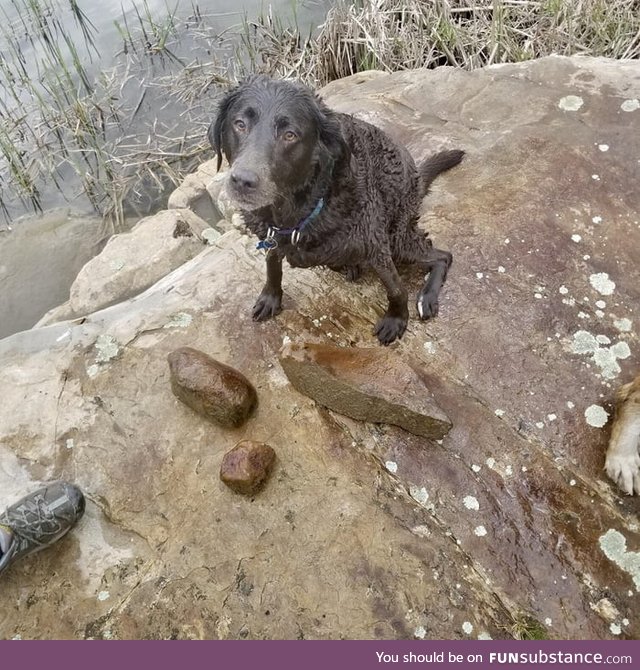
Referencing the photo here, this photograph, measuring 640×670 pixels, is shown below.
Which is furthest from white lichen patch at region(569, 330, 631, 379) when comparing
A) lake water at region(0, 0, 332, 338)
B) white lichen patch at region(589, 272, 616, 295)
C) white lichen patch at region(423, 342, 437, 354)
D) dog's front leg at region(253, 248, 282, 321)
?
lake water at region(0, 0, 332, 338)

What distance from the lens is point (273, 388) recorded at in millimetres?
3178

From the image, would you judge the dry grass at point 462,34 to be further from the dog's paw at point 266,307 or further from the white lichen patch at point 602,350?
the white lichen patch at point 602,350

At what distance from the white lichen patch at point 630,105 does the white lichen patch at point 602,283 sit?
1.68m

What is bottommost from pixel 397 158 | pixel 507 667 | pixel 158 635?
pixel 507 667

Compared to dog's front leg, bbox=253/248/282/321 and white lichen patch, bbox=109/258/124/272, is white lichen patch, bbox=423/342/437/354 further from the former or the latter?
white lichen patch, bbox=109/258/124/272

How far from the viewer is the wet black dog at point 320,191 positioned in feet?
8.65

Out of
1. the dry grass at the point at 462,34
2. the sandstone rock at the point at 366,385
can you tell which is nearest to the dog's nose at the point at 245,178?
the sandstone rock at the point at 366,385

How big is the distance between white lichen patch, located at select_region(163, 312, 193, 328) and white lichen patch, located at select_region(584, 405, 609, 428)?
2255mm

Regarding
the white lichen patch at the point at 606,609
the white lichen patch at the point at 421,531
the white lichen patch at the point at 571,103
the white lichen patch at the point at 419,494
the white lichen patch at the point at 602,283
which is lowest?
the white lichen patch at the point at 606,609

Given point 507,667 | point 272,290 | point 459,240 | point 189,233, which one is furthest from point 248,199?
point 189,233

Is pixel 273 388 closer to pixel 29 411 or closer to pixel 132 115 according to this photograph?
pixel 29 411

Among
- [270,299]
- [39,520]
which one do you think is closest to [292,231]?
[270,299]

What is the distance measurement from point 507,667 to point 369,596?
0.60 metres

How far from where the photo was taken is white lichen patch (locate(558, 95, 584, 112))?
4.46 meters
